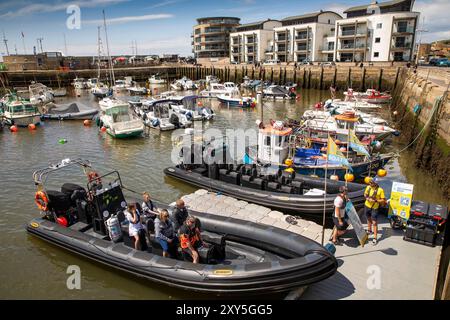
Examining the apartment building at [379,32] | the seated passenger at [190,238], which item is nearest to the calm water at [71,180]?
the seated passenger at [190,238]

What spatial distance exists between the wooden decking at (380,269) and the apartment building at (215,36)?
81921 millimetres

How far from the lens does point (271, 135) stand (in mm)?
12984

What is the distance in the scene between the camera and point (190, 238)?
712 centimetres

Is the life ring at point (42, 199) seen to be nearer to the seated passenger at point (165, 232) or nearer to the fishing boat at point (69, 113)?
the seated passenger at point (165, 232)

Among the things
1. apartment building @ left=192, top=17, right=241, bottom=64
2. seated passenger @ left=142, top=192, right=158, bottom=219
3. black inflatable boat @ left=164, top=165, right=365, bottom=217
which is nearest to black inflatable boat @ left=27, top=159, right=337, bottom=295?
seated passenger @ left=142, top=192, right=158, bottom=219

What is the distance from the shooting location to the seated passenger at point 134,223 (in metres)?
7.74

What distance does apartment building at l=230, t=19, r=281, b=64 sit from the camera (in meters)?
70.8

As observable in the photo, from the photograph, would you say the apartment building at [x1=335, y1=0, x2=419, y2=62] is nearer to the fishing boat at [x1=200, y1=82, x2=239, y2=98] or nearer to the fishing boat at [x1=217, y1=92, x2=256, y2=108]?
the fishing boat at [x1=200, y1=82, x2=239, y2=98]

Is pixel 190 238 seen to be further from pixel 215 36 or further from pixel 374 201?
pixel 215 36

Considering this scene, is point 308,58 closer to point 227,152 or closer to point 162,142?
point 162,142

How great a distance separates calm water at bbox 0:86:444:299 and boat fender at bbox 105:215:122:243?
0.88 meters
